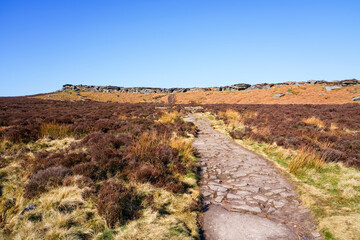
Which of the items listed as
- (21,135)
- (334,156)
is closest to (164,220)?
(334,156)

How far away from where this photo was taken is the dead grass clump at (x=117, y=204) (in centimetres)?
364

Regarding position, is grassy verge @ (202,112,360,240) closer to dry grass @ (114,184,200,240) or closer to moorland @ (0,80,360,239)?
moorland @ (0,80,360,239)

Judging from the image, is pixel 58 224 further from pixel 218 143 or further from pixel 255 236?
pixel 218 143

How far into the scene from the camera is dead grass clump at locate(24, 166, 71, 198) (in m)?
4.32

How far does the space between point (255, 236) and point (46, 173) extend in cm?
514

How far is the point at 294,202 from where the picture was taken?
4.83 meters

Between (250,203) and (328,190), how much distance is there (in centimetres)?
249

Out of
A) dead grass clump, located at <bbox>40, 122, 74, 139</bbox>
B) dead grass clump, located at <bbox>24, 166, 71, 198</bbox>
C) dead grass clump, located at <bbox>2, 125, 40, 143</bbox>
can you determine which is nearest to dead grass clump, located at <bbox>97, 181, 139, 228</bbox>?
dead grass clump, located at <bbox>24, 166, 71, 198</bbox>

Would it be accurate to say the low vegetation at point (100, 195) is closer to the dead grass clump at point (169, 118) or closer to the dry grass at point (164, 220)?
the dry grass at point (164, 220)

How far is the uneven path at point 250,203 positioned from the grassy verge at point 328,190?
275 millimetres

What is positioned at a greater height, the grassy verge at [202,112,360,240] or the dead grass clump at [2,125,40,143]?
the dead grass clump at [2,125,40,143]

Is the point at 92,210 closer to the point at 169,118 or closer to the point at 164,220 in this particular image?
the point at 164,220

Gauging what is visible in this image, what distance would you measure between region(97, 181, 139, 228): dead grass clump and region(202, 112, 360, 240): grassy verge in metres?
3.93

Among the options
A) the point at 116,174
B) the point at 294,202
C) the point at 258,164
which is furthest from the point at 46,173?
the point at 258,164
